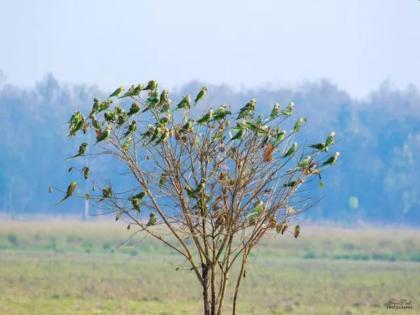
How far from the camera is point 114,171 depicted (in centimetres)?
7812

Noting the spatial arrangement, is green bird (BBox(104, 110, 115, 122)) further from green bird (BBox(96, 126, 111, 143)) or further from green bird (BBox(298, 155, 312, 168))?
green bird (BBox(298, 155, 312, 168))

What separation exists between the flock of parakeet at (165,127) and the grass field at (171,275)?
2.11 meters

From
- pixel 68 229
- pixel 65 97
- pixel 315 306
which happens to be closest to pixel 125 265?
pixel 315 306

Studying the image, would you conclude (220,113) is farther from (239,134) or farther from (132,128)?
(132,128)

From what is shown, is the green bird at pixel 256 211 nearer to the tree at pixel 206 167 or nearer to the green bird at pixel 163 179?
the tree at pixel 206 167

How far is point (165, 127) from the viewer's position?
888 cm

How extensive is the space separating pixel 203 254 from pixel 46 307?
1327cm

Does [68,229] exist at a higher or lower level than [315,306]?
higher

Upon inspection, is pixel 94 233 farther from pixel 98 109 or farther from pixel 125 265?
pixel 98 109

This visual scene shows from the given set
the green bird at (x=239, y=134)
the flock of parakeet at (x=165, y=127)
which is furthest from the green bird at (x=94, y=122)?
the green bird at (x=239, y=134)

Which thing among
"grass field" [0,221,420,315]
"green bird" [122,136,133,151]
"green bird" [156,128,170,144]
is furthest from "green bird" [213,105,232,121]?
"grass field" [0,221,420,315]

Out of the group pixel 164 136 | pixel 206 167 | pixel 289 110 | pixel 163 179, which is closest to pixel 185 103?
pixel 164 136

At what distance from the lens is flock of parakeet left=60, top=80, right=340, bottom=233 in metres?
8.87

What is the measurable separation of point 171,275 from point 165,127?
2393cm
